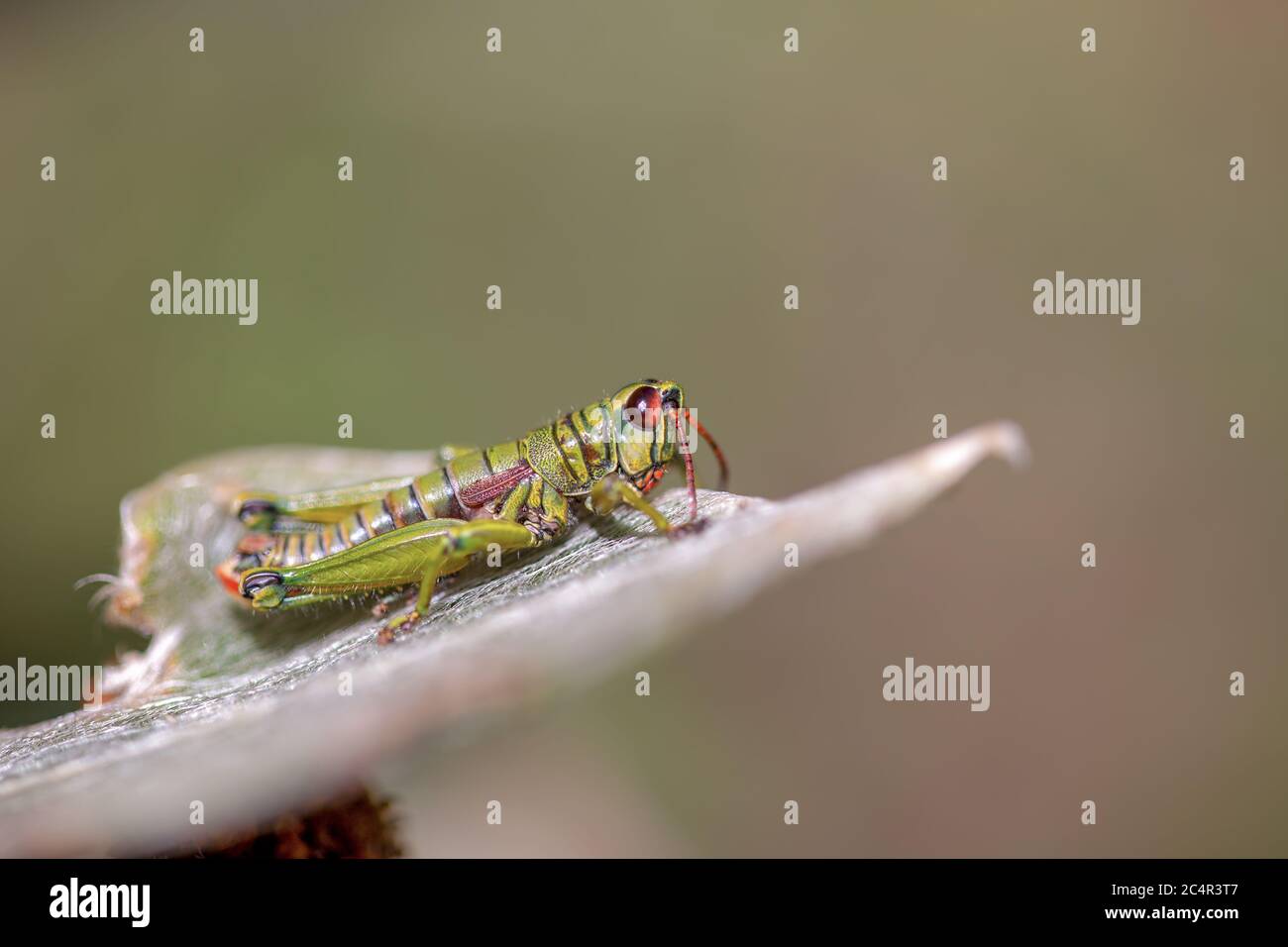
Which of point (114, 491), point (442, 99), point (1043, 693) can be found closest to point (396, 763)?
→ point (114, 491)

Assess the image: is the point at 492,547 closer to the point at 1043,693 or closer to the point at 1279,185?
the point at 1043,693

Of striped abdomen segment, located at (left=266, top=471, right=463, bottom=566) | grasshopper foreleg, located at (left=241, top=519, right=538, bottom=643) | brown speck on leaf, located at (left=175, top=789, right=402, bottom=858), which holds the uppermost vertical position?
striped abdomen segment, located at (left=266, top=471, right=463, bottom=566)

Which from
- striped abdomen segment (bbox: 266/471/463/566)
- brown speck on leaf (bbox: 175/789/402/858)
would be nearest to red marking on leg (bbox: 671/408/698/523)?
striped abdomen segment (bbox: 266/471/463/566)

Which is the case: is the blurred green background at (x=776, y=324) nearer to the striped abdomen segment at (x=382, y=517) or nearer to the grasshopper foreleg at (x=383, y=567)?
the striped abdomen segment at (x=382, y=517)

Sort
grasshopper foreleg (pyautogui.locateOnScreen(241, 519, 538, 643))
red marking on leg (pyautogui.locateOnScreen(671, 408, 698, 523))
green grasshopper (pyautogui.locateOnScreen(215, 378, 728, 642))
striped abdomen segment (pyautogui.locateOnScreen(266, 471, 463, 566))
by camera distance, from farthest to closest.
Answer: striped abdomen segment (pyautogui.locateOnScreen(266, 471, 463, 566))
green grasshopper (pyautogui.locateOnScreen(215, 378, 728, 642))
grasshopper foreleg (pyautogui.locateOnScreen(241, 519, 538, 643))
red marking on leg (pyautogui.locateOnScreen(671, 408, 698, 523))

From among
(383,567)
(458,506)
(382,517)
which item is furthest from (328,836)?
(458,506)

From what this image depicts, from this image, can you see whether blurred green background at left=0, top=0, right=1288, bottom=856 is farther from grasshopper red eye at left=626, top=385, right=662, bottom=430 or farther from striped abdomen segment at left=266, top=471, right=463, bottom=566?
grasshopper red eye at left=626, top=385, right=662, bottom=430

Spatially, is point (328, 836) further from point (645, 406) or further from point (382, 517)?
point (645, 406)
